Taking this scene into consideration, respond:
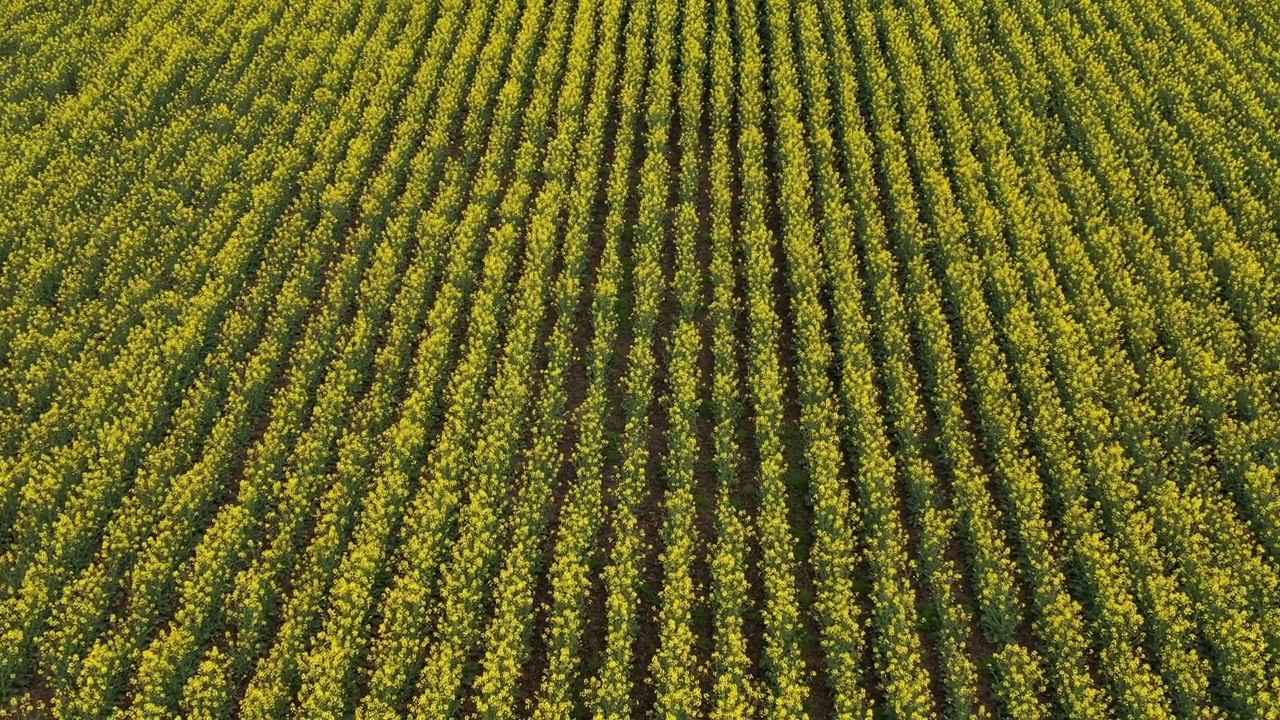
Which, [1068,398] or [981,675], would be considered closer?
[981,675]

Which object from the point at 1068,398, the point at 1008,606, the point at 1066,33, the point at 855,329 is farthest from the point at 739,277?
the point at 1066,33

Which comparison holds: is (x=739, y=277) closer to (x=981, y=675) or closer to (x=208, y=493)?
(x=981, y=675)

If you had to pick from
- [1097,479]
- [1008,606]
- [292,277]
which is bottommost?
[1008,606]

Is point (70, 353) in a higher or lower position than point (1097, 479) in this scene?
higher

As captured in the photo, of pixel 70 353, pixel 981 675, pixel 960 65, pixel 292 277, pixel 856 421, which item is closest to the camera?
pixel 981 675

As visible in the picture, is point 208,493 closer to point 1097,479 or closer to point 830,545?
Answer: point 830,545

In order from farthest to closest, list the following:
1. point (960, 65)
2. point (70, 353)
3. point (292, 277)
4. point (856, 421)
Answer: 1. point (960, 65)
2. point (292, 277)
3. point (70, 353)
4. point (856, 421)

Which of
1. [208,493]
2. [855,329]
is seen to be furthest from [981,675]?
[208,493]
